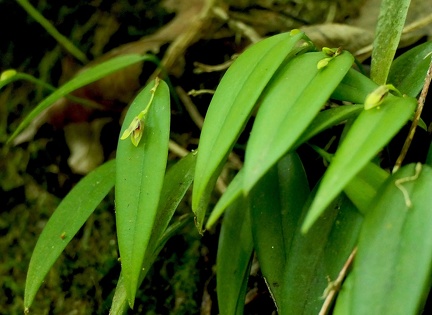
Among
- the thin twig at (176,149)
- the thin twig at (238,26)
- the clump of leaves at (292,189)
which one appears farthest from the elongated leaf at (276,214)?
the thin twig at (238,26)

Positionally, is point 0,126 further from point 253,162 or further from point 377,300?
point 377,300

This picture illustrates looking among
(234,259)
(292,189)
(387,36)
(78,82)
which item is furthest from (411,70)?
(78,82)

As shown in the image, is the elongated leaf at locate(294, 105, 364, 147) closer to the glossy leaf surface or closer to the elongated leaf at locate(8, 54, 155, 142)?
the glossy leaf surface

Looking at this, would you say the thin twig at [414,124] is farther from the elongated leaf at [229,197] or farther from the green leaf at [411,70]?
the elongated leaf at [229,197]

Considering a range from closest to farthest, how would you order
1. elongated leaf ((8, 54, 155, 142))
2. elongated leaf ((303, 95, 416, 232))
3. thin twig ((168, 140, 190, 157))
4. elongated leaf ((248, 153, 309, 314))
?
elongated leaf ((303, 95, 416, 232)) → elongated leaf ((248, 153, 309, 314)) → elongated leaf ((8, 54, 155, 142)) → thin twig ((168, 140, 190, 157))

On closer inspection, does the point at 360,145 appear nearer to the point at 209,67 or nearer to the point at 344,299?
the point at 344,299

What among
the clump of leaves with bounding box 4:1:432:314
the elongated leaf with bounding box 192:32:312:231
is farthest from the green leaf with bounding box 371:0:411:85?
the elongated leaf with bounding box 192:32:312:231
